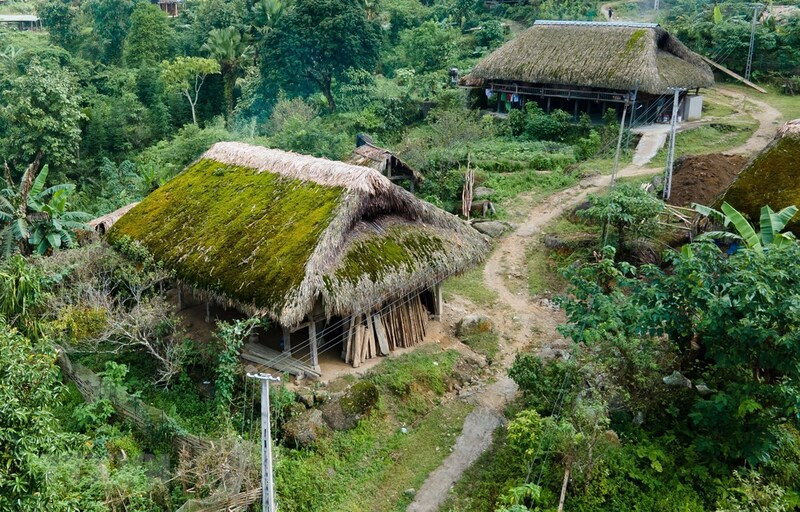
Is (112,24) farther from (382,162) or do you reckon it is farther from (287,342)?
(287,342)

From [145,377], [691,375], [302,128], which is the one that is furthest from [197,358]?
[302,128]

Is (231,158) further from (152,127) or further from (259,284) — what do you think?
(152,127)

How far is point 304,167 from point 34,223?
7246 mm

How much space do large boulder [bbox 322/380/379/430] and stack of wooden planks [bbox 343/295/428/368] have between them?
1.07m

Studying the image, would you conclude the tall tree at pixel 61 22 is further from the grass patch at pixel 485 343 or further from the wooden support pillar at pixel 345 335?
the grass patch at pixel 485 343

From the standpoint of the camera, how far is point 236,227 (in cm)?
1374

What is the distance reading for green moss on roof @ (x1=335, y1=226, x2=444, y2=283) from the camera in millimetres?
12562

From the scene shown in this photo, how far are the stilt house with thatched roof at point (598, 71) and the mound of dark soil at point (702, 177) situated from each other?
5.59 meters

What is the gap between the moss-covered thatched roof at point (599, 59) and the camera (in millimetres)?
25172

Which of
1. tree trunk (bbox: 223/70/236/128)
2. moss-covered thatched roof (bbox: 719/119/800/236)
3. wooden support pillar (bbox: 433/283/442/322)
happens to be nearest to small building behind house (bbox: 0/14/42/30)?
tree trunk (bbox: 223/70/236/128)

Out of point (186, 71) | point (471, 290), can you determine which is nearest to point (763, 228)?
point (471, 290)

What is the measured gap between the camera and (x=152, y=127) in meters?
32.0

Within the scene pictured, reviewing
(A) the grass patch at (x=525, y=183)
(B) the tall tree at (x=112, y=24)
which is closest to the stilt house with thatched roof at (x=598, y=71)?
(A) the grass patch at (x=525, y=183)

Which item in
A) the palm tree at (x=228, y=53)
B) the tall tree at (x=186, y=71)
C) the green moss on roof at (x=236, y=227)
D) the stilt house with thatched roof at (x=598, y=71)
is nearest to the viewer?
the green moss on roof at (x=236, y=227)
